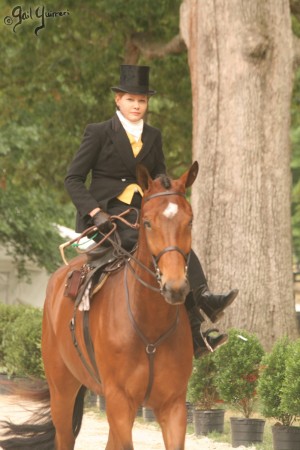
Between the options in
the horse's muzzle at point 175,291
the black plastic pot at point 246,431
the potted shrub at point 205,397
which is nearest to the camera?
the horse's muzzle at point 175,291

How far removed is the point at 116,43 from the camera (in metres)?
24.9

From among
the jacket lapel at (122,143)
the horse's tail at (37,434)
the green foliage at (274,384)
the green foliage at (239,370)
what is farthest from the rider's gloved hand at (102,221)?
the green foliage at (239,370)

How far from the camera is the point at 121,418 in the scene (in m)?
7.05

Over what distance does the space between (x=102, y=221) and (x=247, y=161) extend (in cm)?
820

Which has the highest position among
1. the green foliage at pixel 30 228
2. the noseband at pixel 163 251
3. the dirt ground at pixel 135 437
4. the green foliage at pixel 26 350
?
the green foliage at pixel 30 228

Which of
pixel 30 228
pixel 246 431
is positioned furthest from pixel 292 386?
pixel 30 228

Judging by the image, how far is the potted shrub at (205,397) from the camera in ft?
40.7

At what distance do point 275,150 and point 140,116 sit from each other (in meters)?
8.02

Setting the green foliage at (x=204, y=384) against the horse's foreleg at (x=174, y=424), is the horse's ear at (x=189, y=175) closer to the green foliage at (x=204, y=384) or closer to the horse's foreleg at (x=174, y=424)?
the horse's foreleg at (x=174, y=424)

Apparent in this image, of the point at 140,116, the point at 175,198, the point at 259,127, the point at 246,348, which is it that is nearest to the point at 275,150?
the point at 259,127

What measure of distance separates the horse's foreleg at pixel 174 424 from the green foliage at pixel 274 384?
3696 millimetres

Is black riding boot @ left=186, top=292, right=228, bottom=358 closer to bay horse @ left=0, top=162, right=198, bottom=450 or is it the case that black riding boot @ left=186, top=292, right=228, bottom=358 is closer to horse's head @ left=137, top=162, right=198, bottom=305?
bay horse @ left=0, top=162, right=198, bottom=450

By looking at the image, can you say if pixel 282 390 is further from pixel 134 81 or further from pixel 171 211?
pixel 171 211

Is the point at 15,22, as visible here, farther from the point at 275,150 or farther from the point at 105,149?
the point at 105,149
